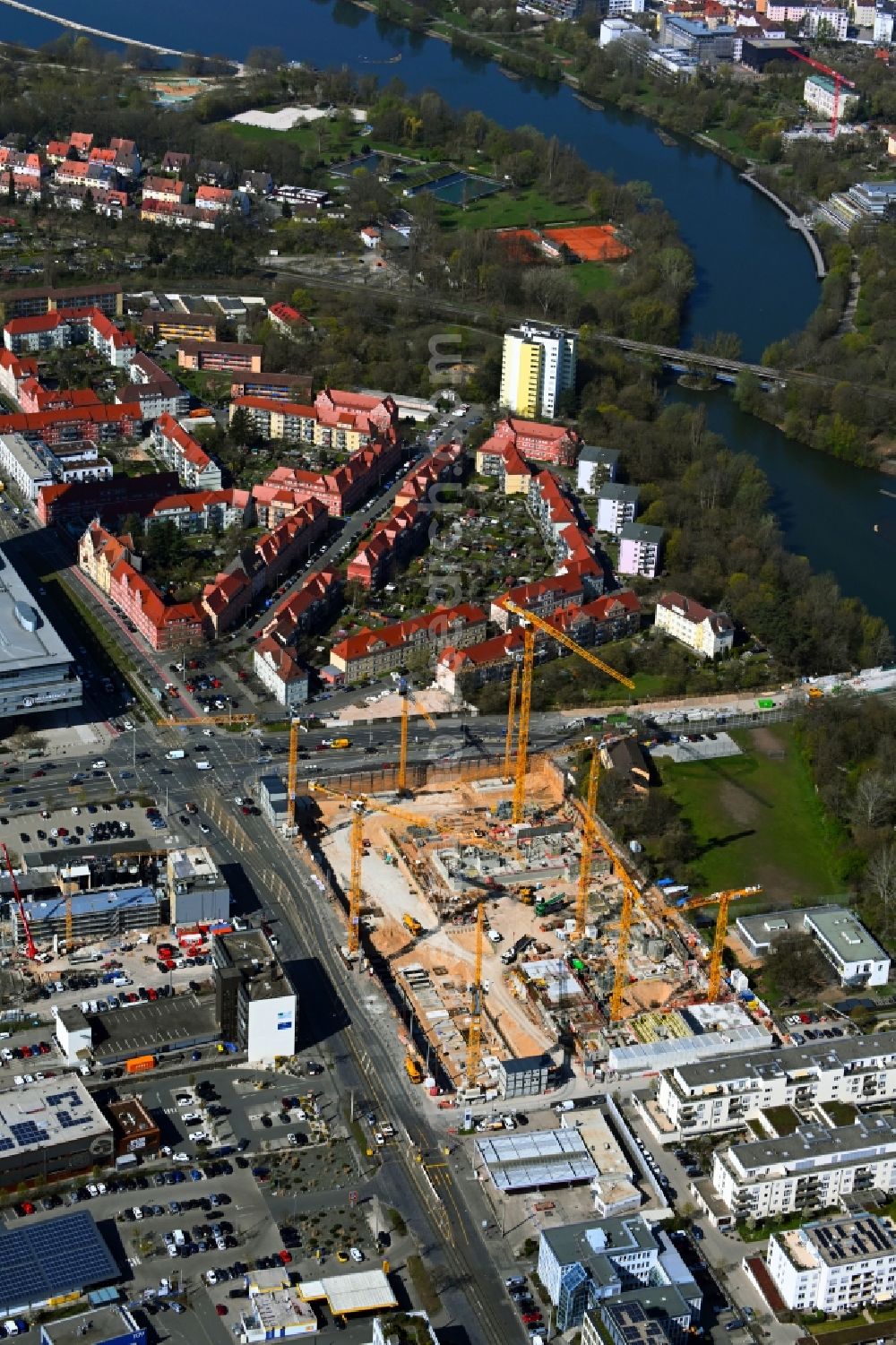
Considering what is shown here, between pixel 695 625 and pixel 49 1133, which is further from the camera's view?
pixel 695 625

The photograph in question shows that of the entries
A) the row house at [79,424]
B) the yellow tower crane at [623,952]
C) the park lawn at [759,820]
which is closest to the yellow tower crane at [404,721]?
the park lawn at [759,820]

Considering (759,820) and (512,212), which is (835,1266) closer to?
(759,820)

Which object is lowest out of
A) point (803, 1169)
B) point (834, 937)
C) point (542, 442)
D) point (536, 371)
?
point (803, 1169)

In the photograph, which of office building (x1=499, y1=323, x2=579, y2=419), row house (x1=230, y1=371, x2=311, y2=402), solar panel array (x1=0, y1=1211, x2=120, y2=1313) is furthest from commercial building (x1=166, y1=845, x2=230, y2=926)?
office building (x1=499, y1=323, x2=579, y2=419)

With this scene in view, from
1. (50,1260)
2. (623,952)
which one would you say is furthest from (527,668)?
(50,1260)

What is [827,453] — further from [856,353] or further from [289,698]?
[289,698]

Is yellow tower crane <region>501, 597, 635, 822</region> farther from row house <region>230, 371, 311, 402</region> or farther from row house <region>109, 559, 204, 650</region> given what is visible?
row house <region>230, 371, 311, 402</region>

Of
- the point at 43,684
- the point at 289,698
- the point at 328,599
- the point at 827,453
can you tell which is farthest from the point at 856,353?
the point at 43,684
